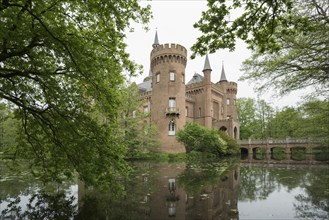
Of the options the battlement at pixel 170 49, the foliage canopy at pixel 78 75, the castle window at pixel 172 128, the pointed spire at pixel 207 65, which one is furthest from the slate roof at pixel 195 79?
the foliage canopy at pixel 78 75

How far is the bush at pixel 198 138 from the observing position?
1032 inches

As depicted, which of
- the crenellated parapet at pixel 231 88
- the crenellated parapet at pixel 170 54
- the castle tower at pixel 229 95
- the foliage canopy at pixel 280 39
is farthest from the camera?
the crenellated parapet at pixel 231 88

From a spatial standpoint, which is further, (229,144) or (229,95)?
(229,95)

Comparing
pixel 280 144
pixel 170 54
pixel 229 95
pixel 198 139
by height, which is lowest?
pixel 280 144

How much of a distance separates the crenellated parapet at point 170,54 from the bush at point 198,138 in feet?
29.7

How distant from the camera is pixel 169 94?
2964 centimetres

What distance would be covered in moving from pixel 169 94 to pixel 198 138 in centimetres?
691

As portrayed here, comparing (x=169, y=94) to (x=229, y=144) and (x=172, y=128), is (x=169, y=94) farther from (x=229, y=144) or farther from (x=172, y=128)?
(x=229, y=144)

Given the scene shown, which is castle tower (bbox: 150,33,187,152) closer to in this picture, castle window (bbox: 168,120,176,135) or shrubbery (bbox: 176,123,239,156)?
castle window (bbox: 168,120,176,135)

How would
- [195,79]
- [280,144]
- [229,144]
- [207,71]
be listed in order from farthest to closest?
[195,79] < [280,144] < [207,71] < [229,144]

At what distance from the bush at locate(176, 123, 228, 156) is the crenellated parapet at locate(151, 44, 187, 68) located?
29.7 feet

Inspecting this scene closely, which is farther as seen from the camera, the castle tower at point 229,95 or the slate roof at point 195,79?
the castle tower at point 229,95

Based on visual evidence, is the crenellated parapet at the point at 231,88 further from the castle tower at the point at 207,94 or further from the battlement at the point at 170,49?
the battlement at the point at 170,49

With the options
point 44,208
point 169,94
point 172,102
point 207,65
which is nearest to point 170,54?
point 169,94
